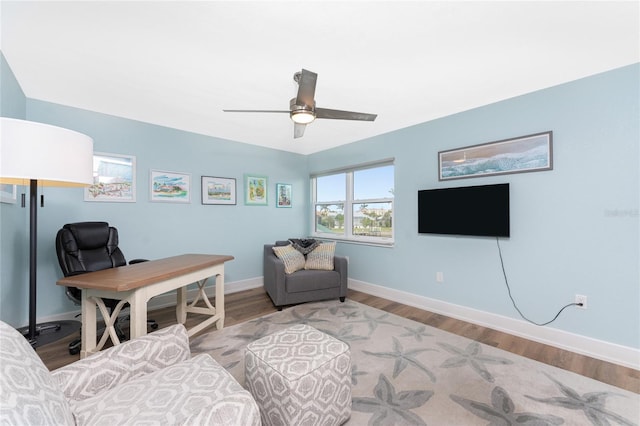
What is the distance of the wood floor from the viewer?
1952mm

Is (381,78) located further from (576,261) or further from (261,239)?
(261,239)

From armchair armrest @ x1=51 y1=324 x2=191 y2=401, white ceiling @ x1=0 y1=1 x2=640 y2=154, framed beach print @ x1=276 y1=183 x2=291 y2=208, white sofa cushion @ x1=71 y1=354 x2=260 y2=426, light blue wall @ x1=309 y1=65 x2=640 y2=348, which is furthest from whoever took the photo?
framed beach print @ x1=276 y1=183 x2=291 y2=208

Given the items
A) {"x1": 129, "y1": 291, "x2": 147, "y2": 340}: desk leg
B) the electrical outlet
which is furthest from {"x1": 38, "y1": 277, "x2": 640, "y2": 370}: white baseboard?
{"x1": 129, "y1": 291, "x2": 147, "y2": 340}: desk leg

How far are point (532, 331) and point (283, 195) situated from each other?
3690 millimetres

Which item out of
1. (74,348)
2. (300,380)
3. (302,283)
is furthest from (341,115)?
(74,348)

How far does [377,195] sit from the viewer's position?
3.95m

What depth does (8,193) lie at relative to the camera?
2.04m

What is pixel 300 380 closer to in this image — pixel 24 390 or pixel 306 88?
pixel 24 390

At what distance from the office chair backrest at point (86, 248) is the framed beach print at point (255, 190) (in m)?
1.82

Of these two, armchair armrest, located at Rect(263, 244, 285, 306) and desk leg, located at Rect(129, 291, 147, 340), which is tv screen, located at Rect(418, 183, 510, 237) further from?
desk leg, located at Rect(129, 291, 147, 340)

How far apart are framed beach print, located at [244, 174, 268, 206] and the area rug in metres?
2.07

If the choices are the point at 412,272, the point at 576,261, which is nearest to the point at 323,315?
the point at 412,272

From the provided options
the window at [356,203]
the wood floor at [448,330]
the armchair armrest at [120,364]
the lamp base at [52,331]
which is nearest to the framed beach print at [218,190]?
Result: the wood floor at [448,330]

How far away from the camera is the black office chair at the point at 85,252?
2.23m
